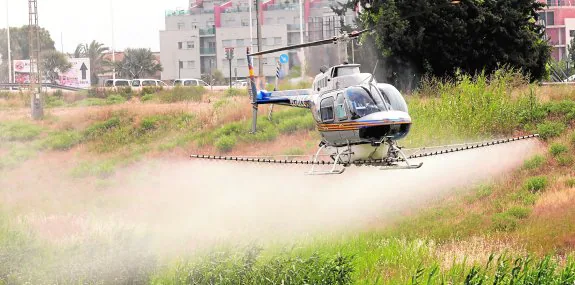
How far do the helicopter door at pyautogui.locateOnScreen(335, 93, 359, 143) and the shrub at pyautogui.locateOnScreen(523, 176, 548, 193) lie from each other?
12.3 meters

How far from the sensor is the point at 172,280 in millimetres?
31578

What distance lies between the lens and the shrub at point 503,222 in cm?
3859

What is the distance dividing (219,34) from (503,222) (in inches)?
3370

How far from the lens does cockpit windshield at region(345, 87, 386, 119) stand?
1265 inches

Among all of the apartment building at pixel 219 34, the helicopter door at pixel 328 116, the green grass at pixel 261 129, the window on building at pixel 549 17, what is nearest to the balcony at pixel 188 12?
the apartment building at pixel 219 34

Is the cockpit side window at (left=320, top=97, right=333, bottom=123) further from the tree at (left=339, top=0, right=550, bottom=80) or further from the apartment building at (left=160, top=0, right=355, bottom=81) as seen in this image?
the apartment building at (left=160, top=0, right=355, bottom=81)

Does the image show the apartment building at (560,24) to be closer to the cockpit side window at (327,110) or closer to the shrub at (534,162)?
the shrub at (534,162)

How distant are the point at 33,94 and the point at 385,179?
1214 inches

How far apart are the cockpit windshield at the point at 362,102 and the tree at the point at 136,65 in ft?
337

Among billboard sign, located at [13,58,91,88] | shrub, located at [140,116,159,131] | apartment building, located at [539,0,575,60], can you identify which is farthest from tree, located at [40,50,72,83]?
apartment building, located at [539,0,575,60]

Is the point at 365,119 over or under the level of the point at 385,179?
over

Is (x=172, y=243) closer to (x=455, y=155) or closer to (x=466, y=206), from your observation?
(x=466, y=206)

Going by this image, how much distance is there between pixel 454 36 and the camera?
188 feet

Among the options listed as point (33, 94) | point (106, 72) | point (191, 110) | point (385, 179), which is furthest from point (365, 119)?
point (106, 72)
